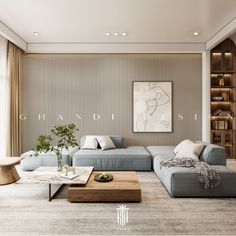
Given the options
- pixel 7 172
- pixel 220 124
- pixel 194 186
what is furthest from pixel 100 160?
pixel 220 124

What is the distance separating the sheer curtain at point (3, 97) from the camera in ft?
16.8

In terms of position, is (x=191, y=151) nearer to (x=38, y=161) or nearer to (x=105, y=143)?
(x=105, y=143)

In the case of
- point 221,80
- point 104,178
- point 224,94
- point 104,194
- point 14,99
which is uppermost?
point 221,80

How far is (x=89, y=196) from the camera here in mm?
3031

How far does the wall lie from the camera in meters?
5.86

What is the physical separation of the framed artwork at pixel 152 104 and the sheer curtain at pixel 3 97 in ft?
9.80

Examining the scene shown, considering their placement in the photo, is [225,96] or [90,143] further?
[225,96]

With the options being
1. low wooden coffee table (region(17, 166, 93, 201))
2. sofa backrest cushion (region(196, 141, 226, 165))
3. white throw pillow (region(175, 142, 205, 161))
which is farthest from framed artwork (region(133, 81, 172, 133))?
low wooden coffee table (region(17, 166, 93, 201))

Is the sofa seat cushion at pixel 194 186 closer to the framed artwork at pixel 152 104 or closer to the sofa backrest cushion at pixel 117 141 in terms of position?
the sofa backrest cushion at pixel 117 141

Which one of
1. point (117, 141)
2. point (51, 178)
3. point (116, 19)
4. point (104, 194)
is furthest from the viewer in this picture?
point (117, 141)

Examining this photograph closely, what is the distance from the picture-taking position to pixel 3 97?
5203mm

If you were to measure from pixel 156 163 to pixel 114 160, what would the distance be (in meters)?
0.85

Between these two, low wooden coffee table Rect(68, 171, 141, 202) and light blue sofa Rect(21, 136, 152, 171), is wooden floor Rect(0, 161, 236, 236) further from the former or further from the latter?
light blue sofa Rect(21, 136, 152, 171)

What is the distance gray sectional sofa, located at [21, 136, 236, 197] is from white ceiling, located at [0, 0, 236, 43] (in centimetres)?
229
